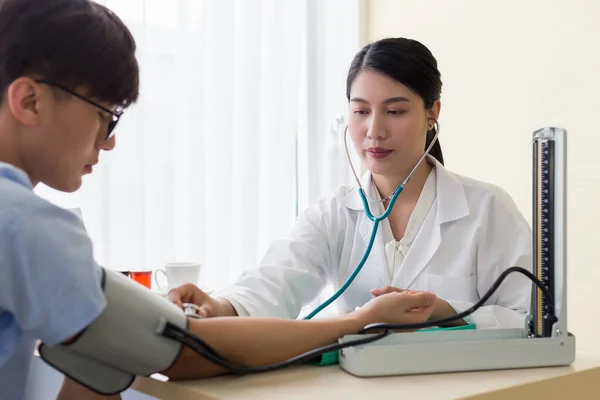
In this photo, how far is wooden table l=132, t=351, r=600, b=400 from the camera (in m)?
0.89

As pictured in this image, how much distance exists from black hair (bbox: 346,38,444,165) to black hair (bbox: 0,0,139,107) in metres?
0.83

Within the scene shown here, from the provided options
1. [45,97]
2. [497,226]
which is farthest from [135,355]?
[497,226]

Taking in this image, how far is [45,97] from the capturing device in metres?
0.94

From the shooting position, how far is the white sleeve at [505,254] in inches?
57.3

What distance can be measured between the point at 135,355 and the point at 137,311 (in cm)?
5

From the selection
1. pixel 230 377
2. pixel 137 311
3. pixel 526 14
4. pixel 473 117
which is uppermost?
pixel 526 14

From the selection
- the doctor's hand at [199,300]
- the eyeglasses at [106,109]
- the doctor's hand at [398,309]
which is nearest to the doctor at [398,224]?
the doctor's hand at [199,300]

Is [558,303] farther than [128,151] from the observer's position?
No

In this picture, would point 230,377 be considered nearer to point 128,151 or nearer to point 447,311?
point 447,311

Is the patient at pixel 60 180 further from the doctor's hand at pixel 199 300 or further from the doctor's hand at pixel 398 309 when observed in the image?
the doctor's hand at pixel 199 300

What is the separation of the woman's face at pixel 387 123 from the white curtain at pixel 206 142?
826mm

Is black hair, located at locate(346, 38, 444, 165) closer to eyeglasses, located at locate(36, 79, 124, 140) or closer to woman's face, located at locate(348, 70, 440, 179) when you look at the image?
woman's face, located at locate(348, 70, 440, 179)

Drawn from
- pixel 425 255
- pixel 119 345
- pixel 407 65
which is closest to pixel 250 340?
pixel 119 345

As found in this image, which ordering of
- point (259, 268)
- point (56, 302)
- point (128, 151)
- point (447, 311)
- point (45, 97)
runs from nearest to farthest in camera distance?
point (56, 302), point (45, 97), point (447, 311), point (259, 268), point (128, 151)
